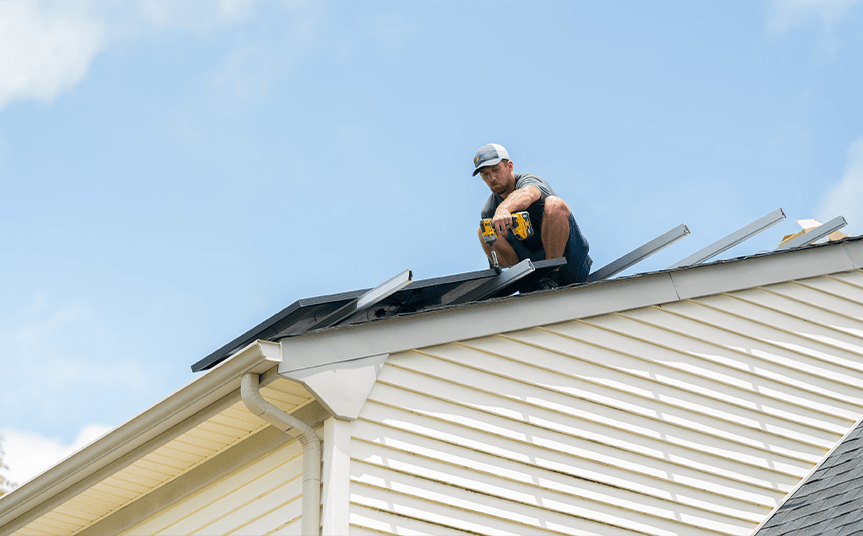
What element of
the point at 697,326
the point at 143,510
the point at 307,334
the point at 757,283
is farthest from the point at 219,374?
the point at 757,283

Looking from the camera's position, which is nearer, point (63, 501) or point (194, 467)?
point (194, 467)

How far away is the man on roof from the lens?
6.37 m

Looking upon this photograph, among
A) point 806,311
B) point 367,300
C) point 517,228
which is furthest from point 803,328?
point 367,300

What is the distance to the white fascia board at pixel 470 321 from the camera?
4.46m

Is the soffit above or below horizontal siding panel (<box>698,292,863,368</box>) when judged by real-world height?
below

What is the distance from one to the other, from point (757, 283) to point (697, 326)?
744 mm

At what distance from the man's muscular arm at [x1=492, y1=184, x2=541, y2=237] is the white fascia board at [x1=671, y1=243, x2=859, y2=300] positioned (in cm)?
117

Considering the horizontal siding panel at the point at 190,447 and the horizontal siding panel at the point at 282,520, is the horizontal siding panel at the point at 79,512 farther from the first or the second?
the horizontal siding panel at the point at 282,520

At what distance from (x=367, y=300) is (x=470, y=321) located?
26.3 inches

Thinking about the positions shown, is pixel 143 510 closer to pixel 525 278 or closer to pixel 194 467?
pixel 194 467

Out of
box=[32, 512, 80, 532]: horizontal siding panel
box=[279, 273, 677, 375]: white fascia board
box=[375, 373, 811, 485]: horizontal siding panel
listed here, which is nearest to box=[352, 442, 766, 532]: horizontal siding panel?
box=[375, 373, 811, 485]: horizontal siding panel

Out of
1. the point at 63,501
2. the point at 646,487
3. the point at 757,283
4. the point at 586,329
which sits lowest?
the point at 646,487

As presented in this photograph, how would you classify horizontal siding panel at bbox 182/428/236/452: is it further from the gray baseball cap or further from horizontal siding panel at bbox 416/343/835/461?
the gray baseball cap

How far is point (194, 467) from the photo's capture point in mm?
5090
